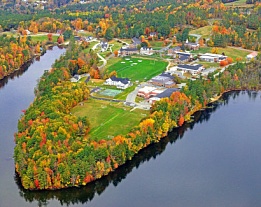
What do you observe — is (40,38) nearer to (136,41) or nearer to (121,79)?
(136,41)

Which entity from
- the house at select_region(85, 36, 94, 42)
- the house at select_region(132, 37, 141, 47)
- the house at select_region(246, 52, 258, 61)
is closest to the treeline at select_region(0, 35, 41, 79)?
the house at select_region(85, 36, 94, 42)

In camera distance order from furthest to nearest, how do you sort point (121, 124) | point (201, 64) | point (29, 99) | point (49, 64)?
1. point (49, 64)
2. point (201, 64)
3. point (29, 99)
4. point (121, 124)

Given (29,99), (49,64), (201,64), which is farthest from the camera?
(49,64)

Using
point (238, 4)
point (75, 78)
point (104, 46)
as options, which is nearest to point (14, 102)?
point (75, 78)

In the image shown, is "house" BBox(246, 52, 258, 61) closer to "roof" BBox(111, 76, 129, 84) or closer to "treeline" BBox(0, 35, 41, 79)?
"roof" BBox(111, 76, 129, 84)

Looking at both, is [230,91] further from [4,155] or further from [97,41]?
[97,41]

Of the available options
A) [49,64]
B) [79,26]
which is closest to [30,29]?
[79,26]
